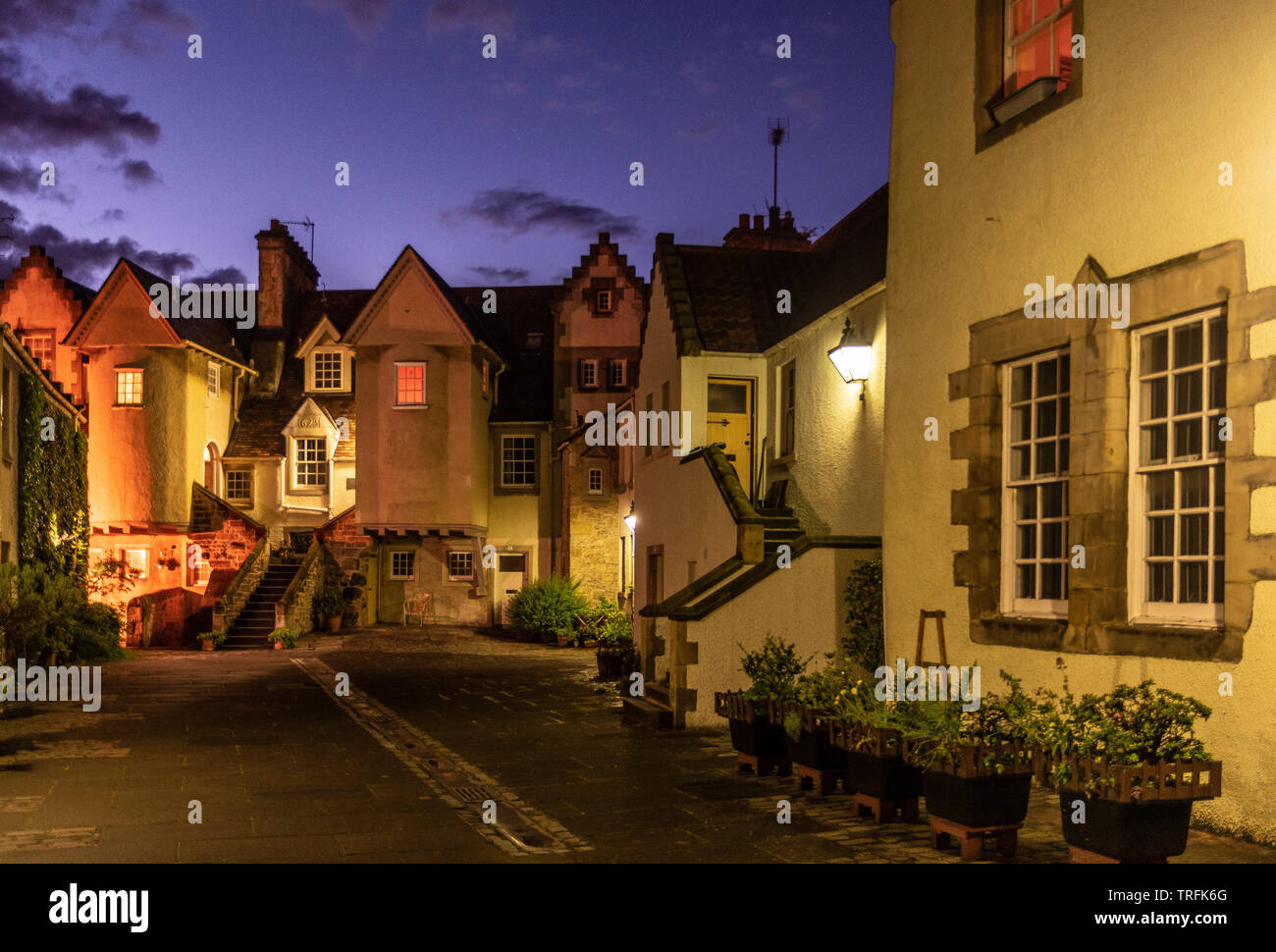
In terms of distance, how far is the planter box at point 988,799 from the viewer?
6.89 m

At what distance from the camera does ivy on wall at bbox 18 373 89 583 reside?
24.3 meters

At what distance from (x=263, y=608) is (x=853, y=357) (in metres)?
20.7

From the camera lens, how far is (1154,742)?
6359 millimetres

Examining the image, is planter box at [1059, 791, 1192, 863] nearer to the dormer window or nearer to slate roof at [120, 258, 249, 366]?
slate roof at [120, 258, 249, 366]

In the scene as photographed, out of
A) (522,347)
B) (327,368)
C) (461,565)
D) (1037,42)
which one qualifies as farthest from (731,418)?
(327,368)

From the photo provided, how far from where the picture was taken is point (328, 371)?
37188 mm

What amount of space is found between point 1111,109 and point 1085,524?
2.86m

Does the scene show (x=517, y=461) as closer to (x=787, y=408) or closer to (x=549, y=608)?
(x=549, y=608)

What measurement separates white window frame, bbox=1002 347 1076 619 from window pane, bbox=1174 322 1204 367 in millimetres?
968

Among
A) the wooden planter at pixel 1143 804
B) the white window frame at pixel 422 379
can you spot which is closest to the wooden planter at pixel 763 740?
the wooden planter at pixel 1143 804

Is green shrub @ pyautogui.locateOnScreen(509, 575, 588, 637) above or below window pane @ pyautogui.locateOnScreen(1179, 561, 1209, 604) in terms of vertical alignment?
below

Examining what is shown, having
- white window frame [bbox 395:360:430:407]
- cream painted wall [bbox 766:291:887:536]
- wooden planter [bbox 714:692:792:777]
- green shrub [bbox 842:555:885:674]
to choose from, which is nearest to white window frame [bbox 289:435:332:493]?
white window frame [bbox 395:360:430:407]
